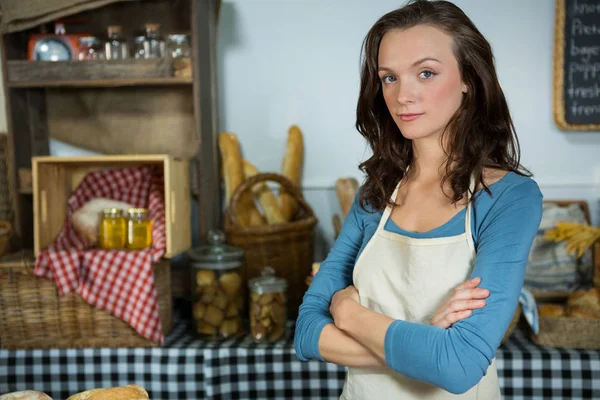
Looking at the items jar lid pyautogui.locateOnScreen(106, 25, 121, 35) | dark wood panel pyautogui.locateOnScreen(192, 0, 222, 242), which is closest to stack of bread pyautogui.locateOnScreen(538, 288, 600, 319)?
dark wood panel pyautogui.locateOnScreen(192, 0, 222, 242)

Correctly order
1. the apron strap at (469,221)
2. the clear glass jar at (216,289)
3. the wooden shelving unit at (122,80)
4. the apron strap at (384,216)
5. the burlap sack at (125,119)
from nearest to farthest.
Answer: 1. the apron strap at (469,221)
2. the apron strap at (384,216)
3. the clear glass jar at (216,289)
4. the wooden shelving unit at (122,80)
5. the burlap sack at (125,119)

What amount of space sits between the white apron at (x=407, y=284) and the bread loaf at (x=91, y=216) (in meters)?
1.26

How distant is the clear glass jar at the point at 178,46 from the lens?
230 cm

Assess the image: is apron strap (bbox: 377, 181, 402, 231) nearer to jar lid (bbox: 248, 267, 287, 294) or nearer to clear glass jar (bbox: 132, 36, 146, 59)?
jar lid (bbox: 248, 267, 287, 294)

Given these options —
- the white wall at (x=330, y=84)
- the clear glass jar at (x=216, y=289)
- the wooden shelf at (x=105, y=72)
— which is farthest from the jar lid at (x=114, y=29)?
the clear glass jar at (x=216, y=289)

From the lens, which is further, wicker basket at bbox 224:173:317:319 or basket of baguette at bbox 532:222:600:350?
wicker basket at bbox 224:173:317:319

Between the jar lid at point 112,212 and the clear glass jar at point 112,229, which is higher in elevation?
the jar lid at point 112,212

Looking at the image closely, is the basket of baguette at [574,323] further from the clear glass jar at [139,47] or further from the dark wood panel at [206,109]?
the clear glass jar at [139,47]

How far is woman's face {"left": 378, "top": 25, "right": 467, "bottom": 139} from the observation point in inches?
44.7

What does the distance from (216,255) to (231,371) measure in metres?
0.38

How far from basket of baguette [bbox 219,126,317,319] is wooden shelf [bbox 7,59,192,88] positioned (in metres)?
0.39

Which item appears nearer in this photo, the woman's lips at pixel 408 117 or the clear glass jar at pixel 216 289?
the woman's lips at pixel 408 117

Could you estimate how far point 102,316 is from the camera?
2.11 meters

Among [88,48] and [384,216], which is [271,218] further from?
[384,216]
